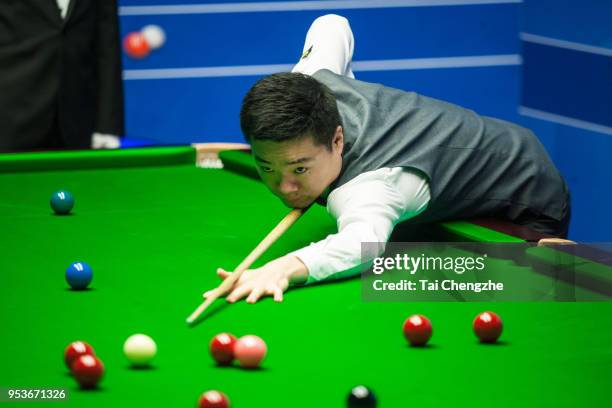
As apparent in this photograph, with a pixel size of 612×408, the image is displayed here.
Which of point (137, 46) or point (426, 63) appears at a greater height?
point (426, 63)

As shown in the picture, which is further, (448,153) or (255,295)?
(448,153)

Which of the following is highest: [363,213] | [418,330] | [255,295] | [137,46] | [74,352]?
[137,46]

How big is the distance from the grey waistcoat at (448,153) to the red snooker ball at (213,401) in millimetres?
1264

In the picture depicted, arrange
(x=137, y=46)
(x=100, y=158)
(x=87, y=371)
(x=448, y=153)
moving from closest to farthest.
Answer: (x=87, y=371) < (x=448, y=153) < (x=100, y=158) < (x=137, y=46)

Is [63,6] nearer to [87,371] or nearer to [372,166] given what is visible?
[372,166]

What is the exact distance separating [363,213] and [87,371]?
106 centimetres

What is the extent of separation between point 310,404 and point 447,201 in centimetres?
135

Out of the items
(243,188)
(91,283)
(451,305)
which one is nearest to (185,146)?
(243,188)

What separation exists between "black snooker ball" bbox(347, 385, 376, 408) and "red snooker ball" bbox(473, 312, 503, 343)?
0.51 meters

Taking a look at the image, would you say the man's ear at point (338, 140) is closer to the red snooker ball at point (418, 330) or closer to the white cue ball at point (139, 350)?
the red snooker ball at point (418, 330)

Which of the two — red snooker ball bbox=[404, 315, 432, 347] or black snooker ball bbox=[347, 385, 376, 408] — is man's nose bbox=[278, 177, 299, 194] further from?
black snooker ball bbox=[347, 385, 376, 408]

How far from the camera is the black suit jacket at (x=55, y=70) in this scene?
187 inches

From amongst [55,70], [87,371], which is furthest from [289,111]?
[55,70]

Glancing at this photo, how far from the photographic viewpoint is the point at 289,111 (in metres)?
2.71
